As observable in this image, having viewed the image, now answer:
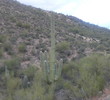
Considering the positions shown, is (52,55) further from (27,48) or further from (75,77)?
(27,48)

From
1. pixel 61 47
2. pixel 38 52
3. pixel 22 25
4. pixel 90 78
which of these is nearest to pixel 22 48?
pixel 38 52

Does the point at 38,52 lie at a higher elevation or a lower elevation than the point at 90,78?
lower

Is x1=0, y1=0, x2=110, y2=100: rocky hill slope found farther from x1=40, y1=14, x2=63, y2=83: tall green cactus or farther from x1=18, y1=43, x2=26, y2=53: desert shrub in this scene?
x1=40, y1=14, x2=63, y2=83: tall green cactus

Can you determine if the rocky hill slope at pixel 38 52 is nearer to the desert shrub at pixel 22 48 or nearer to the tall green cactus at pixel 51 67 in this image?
the desert shrub at pixel 22 48

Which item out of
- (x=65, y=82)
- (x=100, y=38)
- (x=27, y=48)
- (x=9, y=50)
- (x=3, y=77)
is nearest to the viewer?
(x=65, y=82)

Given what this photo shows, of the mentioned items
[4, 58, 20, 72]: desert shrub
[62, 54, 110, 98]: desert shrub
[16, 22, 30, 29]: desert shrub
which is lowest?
[4, 58, 20, 72]: desert shrub

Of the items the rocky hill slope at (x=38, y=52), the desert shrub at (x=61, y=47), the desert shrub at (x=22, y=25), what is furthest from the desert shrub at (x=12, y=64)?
the desert shrub at (x=22, y=25)

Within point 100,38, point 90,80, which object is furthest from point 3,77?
point 100,38

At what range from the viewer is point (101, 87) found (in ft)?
63.3

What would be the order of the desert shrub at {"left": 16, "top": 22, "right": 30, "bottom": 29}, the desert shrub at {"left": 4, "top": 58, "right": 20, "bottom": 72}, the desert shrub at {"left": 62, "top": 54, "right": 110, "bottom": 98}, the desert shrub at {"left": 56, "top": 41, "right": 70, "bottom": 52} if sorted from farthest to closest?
the desert shrub at {"left": 16, "top": 22, "right": 30, "bottom": 29} < the desert shrub at {"left": 56, "top": 41, "right": 70, "bottom": 52} < the desert shrub at {"left": 4, "top": 58, "right": 20, "bottom": 72} < the desert shrub at {"left": 62, "top": 54, "right": 110, "bottom": 98}

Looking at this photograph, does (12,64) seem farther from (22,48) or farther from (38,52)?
(38,52)

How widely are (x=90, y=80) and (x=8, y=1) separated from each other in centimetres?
3246

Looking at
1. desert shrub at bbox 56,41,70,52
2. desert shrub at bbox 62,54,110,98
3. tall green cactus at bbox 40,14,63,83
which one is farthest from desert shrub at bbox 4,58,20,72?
tall green cactus at bbox 40,14,63,83

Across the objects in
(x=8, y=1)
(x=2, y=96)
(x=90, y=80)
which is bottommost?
(x=2, y=96)
